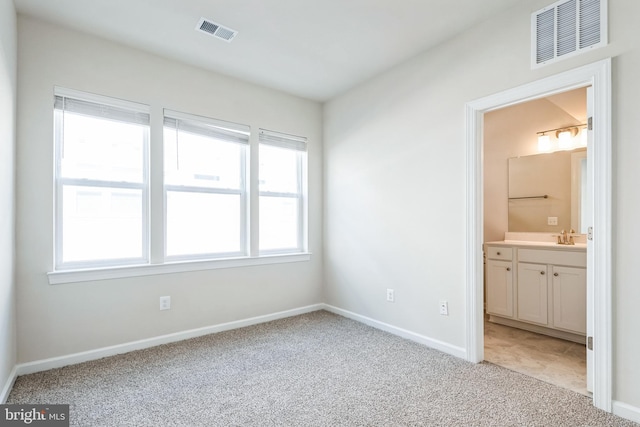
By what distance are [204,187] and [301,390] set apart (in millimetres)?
2094

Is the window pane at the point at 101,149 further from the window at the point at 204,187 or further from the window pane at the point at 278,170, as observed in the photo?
the window pane at the point at 278,170

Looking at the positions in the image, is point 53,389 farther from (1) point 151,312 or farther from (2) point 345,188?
(2) point 345,188

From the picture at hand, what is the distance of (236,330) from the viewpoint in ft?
10.9

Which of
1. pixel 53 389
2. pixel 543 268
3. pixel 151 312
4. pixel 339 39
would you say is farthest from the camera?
pixel 543 268

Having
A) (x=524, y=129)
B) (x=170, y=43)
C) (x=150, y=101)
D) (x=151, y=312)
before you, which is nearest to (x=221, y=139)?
(x=150, y=101)

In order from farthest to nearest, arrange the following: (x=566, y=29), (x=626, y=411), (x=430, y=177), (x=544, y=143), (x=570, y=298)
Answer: (x=544, y=143) < (x=570, y=298) < (x=430, y=177) < (x=566, y=29) < (x=626, y=411)

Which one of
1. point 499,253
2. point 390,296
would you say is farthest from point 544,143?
point 390,296

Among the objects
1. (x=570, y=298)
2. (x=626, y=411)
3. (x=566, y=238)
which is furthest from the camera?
(x=566, y=238)

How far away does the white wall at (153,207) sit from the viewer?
7.88 ft

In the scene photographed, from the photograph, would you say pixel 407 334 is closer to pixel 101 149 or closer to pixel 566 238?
pixel 566 238

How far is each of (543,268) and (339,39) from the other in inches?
113

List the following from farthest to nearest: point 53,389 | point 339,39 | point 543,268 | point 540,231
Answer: point 540,231 → point 543,268 → point 339,39 → point 53,389

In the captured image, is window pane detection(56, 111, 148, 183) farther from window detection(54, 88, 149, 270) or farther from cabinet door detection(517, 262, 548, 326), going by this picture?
cabinet door detection(517, 262, 548, 326)

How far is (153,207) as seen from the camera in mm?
2938
